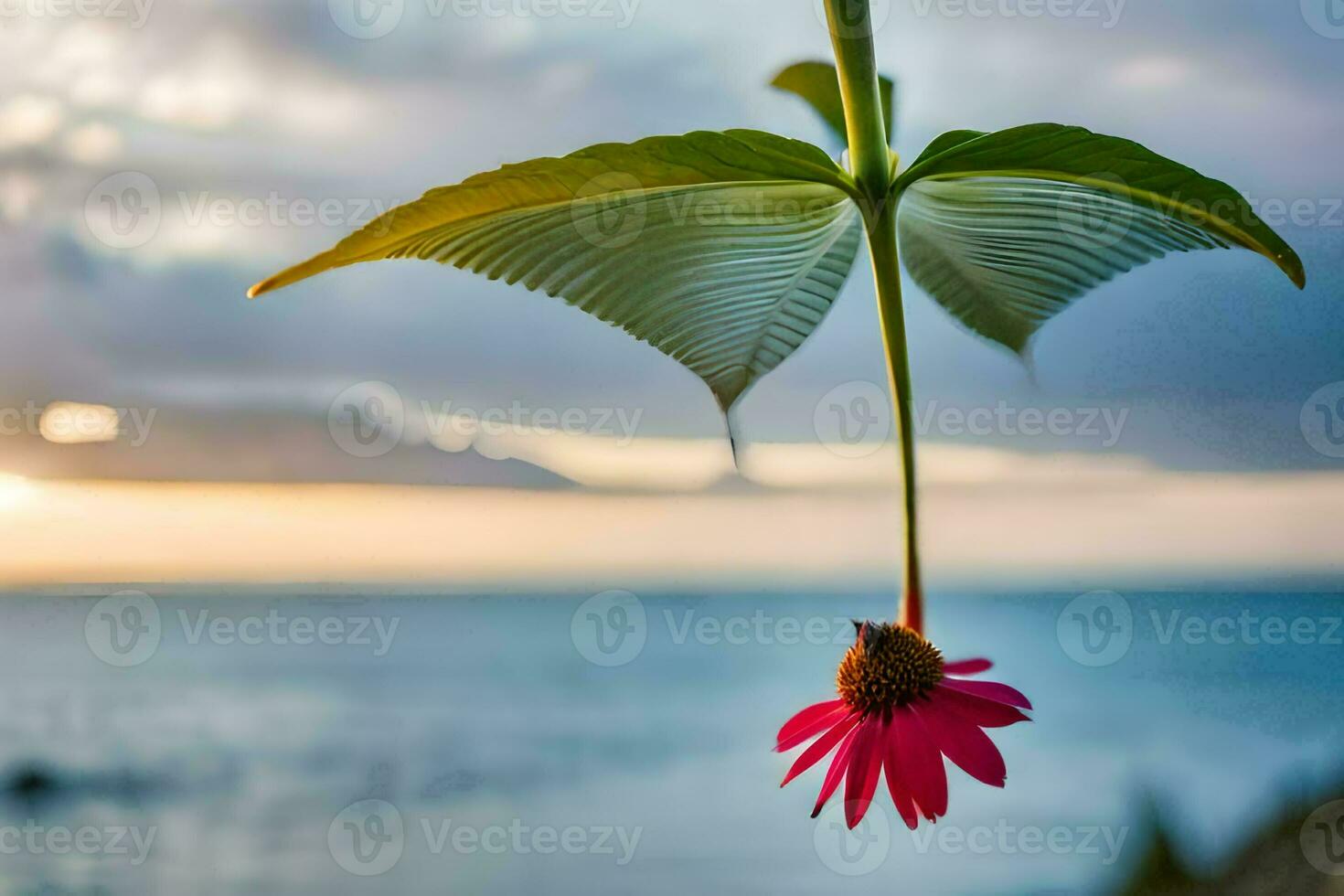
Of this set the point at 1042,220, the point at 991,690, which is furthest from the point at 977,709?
the point at 1042,220

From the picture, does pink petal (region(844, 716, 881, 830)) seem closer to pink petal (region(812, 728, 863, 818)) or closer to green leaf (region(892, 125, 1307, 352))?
pink petal (region(812, 728, 863, 818))

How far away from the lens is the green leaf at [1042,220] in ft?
0.69

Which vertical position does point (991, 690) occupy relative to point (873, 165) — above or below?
below

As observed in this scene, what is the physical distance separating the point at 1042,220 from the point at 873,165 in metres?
0.04

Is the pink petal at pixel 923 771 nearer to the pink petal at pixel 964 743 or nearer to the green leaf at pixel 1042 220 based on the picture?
the pink petal at pixel 964 743

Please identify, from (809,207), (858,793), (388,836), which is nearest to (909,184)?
(809,207)

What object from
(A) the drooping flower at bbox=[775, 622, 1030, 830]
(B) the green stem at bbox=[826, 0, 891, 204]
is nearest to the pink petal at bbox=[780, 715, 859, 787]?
(A) the drooping flower at bbox=[775, 622, 1030, 830]

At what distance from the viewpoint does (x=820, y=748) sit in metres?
0.21

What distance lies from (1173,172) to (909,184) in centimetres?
5

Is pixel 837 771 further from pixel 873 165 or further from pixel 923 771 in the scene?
pixel 873 165

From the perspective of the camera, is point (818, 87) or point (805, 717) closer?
point (805, 717)

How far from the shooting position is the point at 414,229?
0.65ft

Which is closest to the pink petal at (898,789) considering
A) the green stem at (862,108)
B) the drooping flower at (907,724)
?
the drooping flower at (907,724)

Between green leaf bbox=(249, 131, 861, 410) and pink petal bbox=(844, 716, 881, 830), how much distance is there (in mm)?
86
